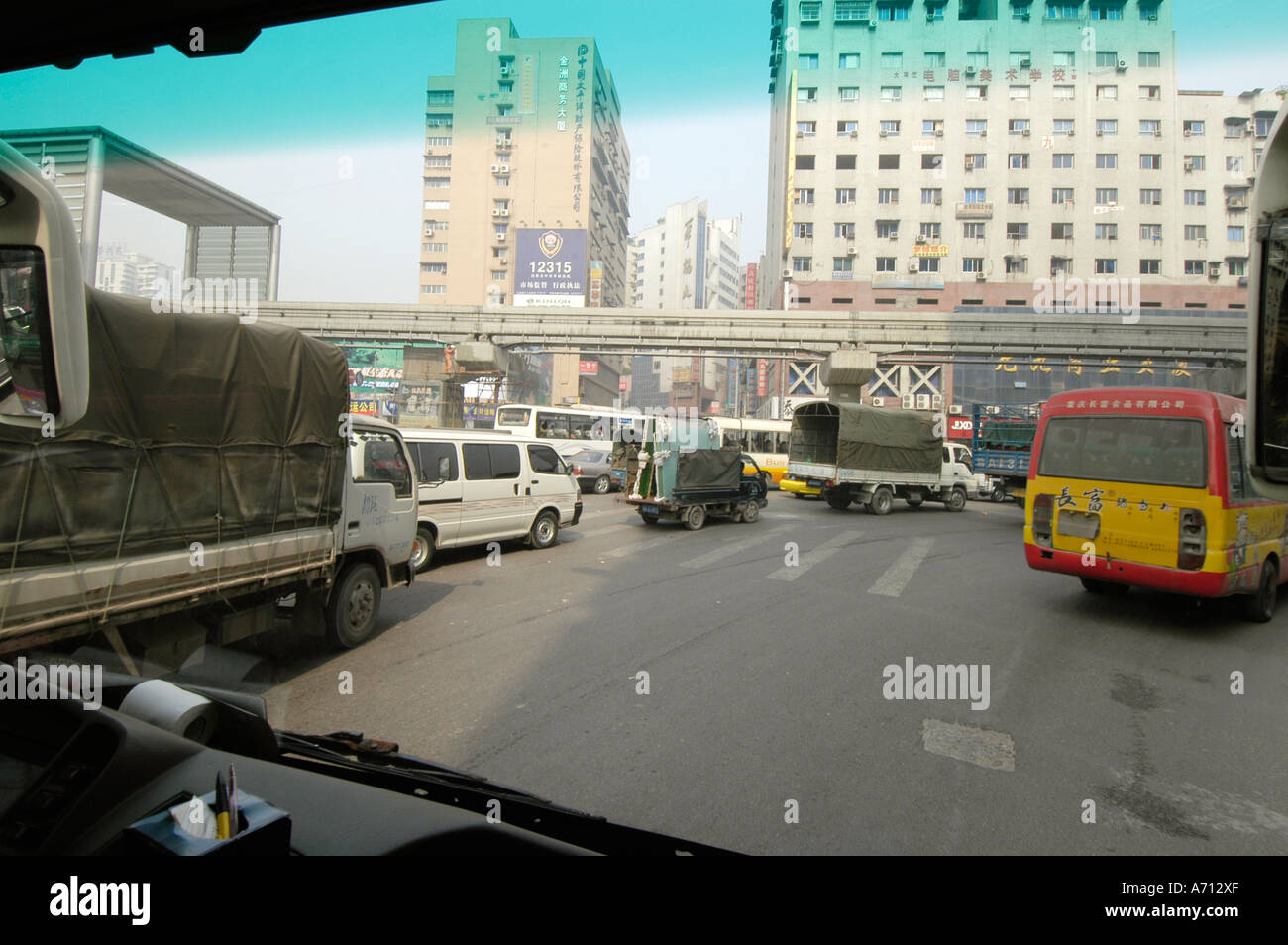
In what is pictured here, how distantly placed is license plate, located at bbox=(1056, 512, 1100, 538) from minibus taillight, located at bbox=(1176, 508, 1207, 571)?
2.57 ft

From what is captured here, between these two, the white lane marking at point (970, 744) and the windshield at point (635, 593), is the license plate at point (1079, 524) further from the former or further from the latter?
the white lane marking at point (970, 744)

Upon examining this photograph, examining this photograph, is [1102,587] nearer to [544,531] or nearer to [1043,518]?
[1043,518]

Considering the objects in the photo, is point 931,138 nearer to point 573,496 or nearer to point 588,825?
point 573,496

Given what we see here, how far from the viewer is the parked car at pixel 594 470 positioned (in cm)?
2372

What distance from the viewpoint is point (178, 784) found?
154 centimetres

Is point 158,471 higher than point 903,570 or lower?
higher

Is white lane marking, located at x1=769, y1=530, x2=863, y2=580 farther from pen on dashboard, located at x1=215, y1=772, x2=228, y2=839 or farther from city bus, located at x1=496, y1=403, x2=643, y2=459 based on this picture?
city bus, located at x1=496, y1=403, x2=643, y2=459

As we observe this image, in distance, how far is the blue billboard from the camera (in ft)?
175

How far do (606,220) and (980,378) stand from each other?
159ft

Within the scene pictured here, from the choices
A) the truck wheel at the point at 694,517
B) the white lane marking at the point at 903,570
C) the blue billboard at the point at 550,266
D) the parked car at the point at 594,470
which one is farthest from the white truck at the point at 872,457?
the blue billboard at the point at 550,266

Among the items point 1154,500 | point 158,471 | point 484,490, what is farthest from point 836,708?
point 484,490

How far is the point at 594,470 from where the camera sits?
24.1 meters

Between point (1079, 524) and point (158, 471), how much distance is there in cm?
882
